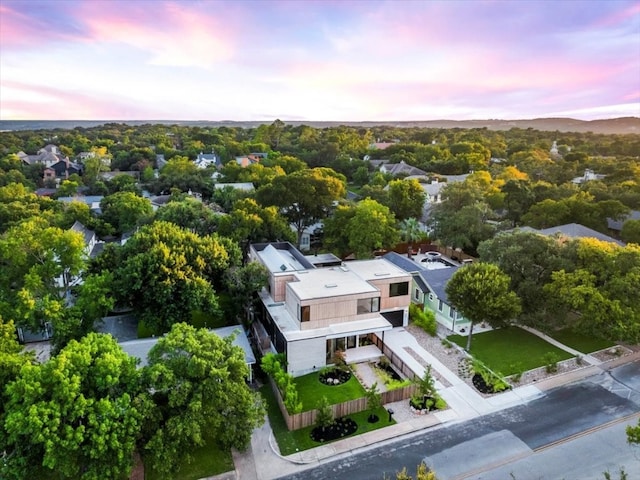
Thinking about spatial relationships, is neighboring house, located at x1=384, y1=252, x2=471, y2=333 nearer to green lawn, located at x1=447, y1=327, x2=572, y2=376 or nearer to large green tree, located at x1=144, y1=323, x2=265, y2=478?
green lawn, located at x1=447, y1=327, x2=572, y2=376

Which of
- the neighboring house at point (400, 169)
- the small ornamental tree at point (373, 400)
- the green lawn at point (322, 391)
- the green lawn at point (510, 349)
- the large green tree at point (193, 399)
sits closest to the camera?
the large green tree at point (193, 399)

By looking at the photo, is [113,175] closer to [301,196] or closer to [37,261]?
[301,196]

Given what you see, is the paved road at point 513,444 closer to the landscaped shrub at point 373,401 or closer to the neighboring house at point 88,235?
the landscaped shrub at point 373,401

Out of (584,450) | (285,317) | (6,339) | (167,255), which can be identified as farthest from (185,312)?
(584,450)

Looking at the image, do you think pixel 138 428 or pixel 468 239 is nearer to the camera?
pixel 138 428

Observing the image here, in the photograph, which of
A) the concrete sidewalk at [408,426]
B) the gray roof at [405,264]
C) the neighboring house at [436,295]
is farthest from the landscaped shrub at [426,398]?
the gray roof at [405,264]

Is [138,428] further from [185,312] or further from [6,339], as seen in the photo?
[185,312]

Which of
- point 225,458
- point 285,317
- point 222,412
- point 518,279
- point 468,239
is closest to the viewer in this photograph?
point 222,412
